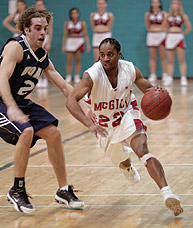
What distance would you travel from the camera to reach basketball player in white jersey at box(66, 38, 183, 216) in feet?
13.3

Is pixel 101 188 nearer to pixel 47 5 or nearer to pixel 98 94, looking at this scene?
pixel 98 94

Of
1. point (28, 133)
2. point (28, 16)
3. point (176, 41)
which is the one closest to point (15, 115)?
point (28, 133)

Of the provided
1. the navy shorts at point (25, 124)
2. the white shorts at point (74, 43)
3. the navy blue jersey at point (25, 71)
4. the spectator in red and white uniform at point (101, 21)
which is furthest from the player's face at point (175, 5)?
the navy shorts at point (25, 124)

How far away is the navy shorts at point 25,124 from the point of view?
3.92m

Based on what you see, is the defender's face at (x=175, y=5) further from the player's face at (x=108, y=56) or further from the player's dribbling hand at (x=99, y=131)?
the player's dribbling hand at (x=99, y=131)

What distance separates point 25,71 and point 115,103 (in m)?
0.76

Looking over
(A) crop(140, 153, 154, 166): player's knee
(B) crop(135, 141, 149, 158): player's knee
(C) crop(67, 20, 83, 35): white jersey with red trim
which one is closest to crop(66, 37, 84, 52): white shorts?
(C) crop(67, 20, 83, 35): white jersey with red trim

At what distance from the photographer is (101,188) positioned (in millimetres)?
4605

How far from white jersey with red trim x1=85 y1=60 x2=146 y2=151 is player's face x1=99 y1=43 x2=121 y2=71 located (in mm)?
119

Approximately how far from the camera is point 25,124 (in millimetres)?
3930

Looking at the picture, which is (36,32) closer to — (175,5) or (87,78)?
(87,78)

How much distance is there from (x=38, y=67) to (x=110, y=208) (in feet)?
3.98

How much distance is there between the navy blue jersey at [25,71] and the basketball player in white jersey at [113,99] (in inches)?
13.7

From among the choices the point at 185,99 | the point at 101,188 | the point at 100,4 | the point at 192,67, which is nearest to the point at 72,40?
the point at 100,4
